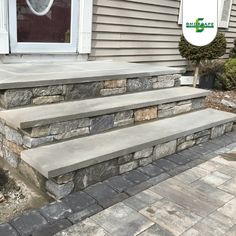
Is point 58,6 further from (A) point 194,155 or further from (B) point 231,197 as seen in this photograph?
(B) point 231,197

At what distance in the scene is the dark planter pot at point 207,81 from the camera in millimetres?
6930

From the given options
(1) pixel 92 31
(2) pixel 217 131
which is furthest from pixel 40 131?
(1) pixel 92 31

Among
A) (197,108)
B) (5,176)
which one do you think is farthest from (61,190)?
(197,108)

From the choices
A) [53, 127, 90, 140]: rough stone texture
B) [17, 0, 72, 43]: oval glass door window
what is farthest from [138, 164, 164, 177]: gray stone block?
[17, 0, 72, 43]: oval glass door window

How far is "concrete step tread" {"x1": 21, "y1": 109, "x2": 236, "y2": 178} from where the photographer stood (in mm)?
2318

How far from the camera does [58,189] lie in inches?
90.6

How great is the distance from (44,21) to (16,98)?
1737 mm

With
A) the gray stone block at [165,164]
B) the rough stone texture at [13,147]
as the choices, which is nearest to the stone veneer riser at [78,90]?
the rough stone texture at [13,147]

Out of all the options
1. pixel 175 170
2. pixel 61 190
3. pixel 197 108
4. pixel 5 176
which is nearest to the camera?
pixel 61 190

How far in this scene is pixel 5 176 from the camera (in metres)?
2.70

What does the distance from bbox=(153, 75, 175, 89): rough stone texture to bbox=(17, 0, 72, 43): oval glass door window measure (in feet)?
4.47

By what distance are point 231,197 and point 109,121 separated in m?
1.27

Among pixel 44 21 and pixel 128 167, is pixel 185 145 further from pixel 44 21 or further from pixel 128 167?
pixel 44 21

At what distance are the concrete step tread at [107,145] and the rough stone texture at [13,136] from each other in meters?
0.19
